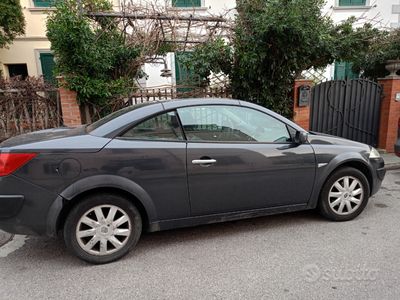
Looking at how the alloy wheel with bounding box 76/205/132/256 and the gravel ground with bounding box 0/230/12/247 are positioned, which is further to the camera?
the gravel ground with bounding box 0/230/12/247

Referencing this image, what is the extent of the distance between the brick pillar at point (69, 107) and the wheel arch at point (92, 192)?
308 centimetres

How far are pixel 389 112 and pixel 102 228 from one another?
659 cm

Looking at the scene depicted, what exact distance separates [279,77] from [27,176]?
15.7ft

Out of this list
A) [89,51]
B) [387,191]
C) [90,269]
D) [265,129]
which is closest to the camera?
[90,269]

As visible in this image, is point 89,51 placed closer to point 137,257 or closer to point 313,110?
point 137,257

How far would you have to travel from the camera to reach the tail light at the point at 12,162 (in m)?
2.47

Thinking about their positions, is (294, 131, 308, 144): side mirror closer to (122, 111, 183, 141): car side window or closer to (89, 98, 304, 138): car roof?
(89, 98, 304, 138): car roof

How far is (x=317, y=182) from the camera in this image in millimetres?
3355

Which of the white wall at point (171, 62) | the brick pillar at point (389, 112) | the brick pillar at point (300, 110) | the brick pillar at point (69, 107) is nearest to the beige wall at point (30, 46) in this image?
the white wall at point (171, 62)

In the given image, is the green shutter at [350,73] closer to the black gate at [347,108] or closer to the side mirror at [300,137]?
the black gate at [347,108]

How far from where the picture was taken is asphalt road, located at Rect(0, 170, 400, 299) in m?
2.37

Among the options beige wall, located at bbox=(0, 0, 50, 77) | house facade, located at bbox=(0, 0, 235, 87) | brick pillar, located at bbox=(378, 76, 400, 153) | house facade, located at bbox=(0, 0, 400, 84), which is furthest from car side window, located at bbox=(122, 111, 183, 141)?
beige wall, located at bbox=(0, 0, 50, 77)

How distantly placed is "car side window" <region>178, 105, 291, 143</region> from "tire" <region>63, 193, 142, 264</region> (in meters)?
0.92

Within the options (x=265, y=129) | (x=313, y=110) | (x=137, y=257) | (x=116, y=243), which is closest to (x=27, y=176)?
(x=116, y=243)
